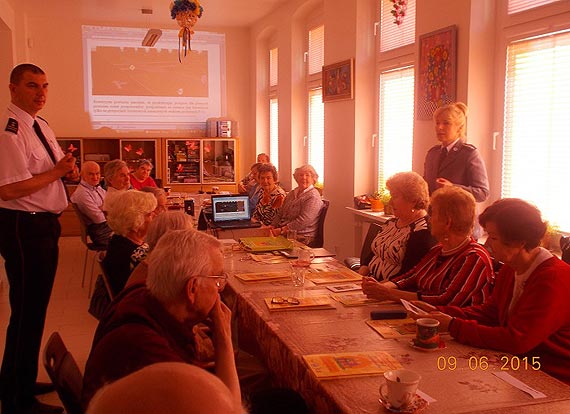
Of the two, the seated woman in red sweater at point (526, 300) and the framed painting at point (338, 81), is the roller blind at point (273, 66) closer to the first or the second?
the framed painting at point (338, 81)

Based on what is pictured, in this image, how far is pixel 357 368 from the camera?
187 cm

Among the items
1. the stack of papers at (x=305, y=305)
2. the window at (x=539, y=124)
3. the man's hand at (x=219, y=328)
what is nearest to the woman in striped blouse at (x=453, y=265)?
the stack of papers at (x=305, y=305)

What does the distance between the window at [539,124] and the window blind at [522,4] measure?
0.22 m

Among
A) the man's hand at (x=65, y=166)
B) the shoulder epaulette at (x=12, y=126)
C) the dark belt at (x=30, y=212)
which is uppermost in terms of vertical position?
the shoulder epaulette at (x=12, y=126)

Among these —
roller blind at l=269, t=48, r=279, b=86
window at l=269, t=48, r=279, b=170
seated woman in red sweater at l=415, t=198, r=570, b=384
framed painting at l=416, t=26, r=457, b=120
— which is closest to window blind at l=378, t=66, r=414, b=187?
framed painting at l=416, t=26, r=457, b=120

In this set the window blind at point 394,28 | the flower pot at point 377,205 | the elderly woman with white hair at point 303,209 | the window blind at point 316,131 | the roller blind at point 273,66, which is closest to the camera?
the window blind at point 394,28

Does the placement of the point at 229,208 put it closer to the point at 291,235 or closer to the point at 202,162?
the point at 291,235

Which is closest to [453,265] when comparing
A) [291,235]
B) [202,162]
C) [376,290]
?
[376,290]

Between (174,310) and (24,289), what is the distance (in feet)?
5.46

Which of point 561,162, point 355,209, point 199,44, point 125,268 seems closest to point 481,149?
point 561,162

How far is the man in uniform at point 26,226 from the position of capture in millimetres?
2998

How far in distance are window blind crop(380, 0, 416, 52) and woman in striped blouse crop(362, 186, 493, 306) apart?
304 cm

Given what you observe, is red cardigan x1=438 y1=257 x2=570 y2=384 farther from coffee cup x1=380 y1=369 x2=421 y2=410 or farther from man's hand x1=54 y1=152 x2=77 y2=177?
man's hand x1=54 y1=152 x2=77 y2=177

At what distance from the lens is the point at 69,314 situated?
507 cm
